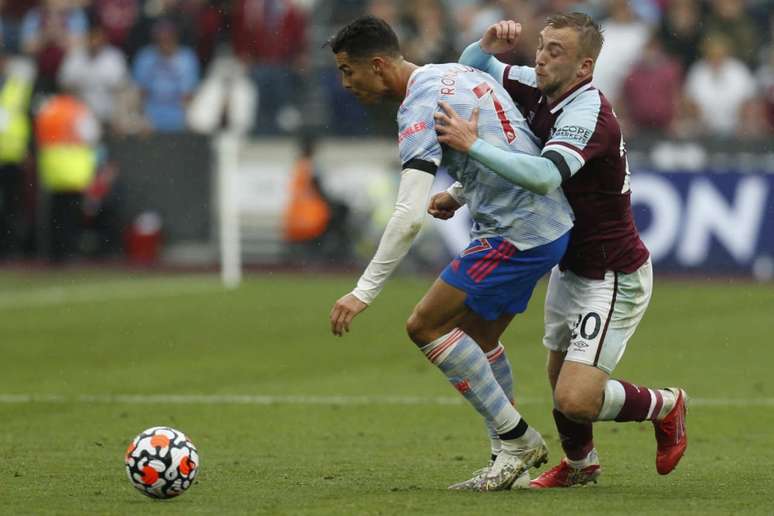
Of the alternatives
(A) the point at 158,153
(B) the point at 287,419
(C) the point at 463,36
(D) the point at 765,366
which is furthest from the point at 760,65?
(B) the point at 287,419

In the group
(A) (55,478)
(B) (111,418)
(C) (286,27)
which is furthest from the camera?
(C) (286,27)

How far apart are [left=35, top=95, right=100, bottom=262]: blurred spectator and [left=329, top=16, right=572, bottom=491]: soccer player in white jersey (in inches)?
581

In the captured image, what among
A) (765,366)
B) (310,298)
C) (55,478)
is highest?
(55,478)

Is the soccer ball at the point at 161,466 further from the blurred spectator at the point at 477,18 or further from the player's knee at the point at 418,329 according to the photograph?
the blurred spectator at the point at 477,18

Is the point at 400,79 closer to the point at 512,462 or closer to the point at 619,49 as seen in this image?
the point at 512,462

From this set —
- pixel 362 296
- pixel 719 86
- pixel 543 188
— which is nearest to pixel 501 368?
pixel 362 296

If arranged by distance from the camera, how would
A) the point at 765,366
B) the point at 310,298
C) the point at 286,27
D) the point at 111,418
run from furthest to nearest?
the point at 286,27 → the point at 310,298 → the point at 765,366 → the point at 111,418

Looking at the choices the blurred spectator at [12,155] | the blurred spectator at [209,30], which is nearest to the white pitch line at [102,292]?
the blurred spectator at [12,155]

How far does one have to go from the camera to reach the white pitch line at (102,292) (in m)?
17.8

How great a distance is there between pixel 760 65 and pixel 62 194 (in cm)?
944

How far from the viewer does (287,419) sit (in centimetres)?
991

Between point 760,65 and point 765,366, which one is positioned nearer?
point 765,366

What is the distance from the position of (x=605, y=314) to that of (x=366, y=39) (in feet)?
5.37

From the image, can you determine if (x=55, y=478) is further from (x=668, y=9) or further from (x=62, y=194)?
(x=668, y=9)
